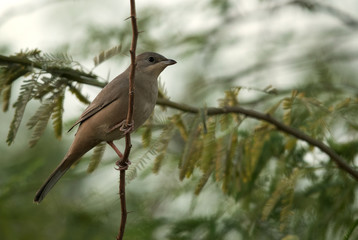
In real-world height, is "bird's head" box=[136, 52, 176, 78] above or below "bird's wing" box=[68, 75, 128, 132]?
above

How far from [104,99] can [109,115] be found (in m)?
0.21

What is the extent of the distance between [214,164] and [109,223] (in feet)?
5.24

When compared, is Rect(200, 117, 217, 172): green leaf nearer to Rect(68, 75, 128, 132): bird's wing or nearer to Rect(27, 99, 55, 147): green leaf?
Rect(68, 75, 128, 132): bird's wing

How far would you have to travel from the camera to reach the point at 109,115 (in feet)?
17.4

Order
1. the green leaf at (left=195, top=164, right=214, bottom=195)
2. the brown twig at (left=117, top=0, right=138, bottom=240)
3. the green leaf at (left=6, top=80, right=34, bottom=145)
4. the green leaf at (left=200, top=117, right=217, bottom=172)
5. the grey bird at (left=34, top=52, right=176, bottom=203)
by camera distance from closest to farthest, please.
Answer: the brown twig at (left=117, top=0, right=138, bottom=240) < the green leaf at (left=6, top=80, right=34, bottom=145) < the green leaf at (left=195, top=164, right=214, bottom=195) < the green leaf at (left=200, top=117, right=217, bottom=172) < the grey bird at (left=34, top=52, right=176, bottom=203)

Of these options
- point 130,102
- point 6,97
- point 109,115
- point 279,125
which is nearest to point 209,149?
point 279,125

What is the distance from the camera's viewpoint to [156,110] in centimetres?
566

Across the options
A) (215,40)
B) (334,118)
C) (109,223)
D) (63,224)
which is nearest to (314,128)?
(334,118)

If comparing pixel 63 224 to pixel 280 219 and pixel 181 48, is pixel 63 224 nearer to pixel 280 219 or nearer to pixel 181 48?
pixel 280 219

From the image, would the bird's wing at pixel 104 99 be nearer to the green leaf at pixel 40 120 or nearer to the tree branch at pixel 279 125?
the tree branch at pixel 279 125

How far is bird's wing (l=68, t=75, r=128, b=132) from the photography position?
17.8ft

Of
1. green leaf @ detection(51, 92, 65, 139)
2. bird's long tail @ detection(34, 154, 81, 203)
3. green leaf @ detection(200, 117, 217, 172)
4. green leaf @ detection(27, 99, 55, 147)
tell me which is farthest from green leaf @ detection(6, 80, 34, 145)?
green leaf @ detection(200, 117, 217, 172)

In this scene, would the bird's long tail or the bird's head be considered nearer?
the bird's long tail

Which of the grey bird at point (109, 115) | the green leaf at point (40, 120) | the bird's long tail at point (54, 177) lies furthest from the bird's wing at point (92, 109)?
the green leaf at point (40, 120)
